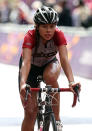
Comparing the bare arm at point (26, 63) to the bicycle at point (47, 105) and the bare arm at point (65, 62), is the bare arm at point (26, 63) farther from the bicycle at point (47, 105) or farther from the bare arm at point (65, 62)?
the bare arm at point (65, 62)

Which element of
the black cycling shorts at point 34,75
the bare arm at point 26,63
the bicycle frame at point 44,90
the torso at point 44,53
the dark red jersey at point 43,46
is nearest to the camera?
the bicycle frame at point 44,90

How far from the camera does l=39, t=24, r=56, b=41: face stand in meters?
6.79

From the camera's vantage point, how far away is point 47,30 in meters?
6.79

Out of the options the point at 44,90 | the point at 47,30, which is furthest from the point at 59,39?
the point at 44,90

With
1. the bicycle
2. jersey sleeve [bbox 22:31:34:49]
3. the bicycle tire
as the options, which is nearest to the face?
jersey sleeve [bbox 22:31:34:49]

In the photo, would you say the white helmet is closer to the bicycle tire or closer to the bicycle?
the bicycle

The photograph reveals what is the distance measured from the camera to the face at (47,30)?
6793 mm

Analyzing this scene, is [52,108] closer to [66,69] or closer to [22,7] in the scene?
[66,69]

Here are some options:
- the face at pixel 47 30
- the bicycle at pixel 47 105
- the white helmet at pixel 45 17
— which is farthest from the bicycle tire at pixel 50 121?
the white helmet at pixel 45 17

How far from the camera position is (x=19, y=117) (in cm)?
1085

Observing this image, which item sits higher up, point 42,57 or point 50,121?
point 42,57

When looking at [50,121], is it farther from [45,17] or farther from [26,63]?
[45,17]

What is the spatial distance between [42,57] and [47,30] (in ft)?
1.91

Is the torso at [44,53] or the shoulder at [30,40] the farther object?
the torso at [44,53]
